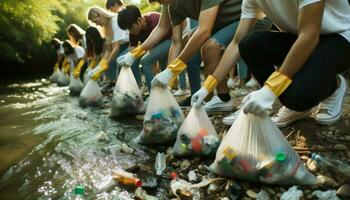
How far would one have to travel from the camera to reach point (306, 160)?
197cm

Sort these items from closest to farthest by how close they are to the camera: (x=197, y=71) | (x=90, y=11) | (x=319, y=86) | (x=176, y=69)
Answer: (x=319, y=86), (x=176, y=69), (x=197, y=71), (x=90, y=11)

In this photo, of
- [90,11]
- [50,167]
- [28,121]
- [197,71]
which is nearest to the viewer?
[50,167]

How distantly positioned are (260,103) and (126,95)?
214 cm

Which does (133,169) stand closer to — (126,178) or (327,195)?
(126,178)

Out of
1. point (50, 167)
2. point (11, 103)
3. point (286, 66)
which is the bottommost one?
point (11, 103)

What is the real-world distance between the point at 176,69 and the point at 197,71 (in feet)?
3.02

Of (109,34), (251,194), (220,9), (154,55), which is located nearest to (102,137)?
(154,55)

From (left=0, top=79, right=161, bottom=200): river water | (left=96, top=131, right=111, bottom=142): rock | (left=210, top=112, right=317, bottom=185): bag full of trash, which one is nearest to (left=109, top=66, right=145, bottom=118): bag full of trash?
(left=0, top=79, right=161, bottom=200): river water

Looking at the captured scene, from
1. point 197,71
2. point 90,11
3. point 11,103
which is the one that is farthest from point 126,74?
point 11,103

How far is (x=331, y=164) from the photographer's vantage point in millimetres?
1791

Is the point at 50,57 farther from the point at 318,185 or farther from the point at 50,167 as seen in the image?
the point at 318,185

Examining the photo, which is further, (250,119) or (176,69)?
(176,69)

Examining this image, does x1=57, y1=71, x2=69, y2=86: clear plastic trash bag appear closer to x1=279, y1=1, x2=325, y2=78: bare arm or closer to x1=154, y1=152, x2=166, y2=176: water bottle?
x1=154, y1=152, x2=166, y2=176: water bottle

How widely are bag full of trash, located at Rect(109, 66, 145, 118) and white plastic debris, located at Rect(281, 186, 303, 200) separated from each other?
87.2 inches
